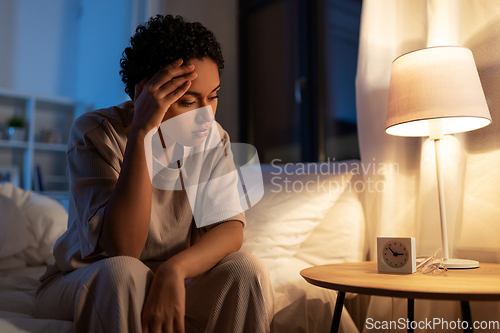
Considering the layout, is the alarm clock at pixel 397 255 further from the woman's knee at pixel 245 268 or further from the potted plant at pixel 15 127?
the potted plant at pixel 15 127

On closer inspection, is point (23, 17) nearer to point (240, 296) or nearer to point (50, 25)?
point (50, 25)

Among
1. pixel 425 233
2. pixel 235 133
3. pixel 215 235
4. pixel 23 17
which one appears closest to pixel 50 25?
pixel 23 17

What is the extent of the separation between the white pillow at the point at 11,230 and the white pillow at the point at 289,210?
0.91m

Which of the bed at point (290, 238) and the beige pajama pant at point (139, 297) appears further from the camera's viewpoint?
the bed at point (290, 238)

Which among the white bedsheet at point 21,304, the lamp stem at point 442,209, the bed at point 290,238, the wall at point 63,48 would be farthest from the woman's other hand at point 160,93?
the wall at point 63,48

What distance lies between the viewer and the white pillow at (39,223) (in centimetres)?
158

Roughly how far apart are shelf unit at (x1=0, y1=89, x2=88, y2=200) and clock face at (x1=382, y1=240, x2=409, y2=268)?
2.65m

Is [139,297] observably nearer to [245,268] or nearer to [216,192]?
[245,268]

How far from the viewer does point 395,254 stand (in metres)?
0.95

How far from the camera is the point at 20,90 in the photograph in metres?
3.04

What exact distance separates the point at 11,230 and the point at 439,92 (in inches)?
61.0

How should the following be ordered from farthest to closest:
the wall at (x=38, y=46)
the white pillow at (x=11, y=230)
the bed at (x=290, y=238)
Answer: the wall at (x=38, y=46) → the white pillow at (x=11, y=230) → the bed at (x=290, y=238)

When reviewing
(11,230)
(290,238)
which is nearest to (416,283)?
(290,238)

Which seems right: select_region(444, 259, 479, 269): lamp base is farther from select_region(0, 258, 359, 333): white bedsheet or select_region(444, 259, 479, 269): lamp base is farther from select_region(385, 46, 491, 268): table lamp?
select_region(0, 258, 359, 333): white bedsheet
